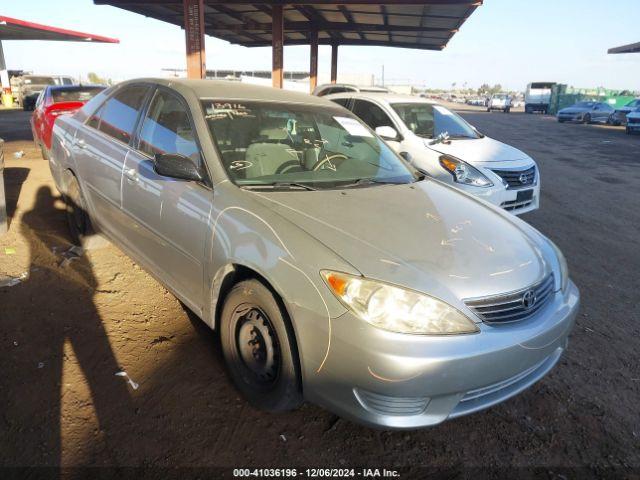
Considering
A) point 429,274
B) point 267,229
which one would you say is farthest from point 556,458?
point 267,229

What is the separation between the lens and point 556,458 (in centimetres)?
219

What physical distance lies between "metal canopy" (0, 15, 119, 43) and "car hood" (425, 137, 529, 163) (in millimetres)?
23115

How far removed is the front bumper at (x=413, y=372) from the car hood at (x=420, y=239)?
21 centimetres

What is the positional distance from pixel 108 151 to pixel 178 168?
1.38m

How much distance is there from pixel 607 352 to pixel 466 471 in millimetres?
1645

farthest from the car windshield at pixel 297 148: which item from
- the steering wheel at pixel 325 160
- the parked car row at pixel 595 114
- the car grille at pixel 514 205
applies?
the parked car row at pixel 595 114

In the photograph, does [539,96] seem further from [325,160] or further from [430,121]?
[325,160]

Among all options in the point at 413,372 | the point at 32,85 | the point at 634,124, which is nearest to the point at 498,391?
the point at 413,372

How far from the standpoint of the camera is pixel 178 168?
2541 mm

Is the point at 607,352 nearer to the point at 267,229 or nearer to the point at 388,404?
the point at 388,404

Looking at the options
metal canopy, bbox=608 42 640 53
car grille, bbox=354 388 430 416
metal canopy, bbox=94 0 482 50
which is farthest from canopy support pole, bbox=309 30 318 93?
metal canopy, bbox=608 42 640 53

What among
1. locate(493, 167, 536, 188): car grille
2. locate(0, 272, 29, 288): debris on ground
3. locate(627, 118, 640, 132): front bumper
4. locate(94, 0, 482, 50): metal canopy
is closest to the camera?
locate(0, 272, 29, 288): debris on ground

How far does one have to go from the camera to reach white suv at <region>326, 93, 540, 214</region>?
5.48 m

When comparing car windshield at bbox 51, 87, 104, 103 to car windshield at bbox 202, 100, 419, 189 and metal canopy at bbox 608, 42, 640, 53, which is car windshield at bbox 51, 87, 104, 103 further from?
metal canopy at bbox 608, 42, 640, 53
